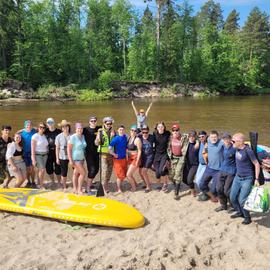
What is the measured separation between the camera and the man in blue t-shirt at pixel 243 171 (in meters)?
6.18

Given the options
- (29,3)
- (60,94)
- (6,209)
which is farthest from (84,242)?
(29,3)

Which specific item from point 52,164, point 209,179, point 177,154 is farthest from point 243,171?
point 52,164

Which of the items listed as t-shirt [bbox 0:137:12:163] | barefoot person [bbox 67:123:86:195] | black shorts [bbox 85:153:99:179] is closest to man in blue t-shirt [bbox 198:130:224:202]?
black shorts [bbox 85:153:99:179]

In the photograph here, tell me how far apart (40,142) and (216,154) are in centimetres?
415

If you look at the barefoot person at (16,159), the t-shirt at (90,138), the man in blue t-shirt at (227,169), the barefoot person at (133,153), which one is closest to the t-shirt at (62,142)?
the t-shirt at (90,138)

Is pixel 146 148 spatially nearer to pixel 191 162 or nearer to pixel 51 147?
pixel 191 162

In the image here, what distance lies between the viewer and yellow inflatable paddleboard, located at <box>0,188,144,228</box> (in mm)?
6340

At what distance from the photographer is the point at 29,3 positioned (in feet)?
159

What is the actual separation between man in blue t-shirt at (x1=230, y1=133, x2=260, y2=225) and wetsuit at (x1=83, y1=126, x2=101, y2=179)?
11.5 feet

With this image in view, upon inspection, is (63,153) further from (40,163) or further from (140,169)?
(140,169)

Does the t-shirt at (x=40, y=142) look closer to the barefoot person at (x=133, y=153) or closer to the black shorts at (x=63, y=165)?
the black shorts at (x=63, y=165)

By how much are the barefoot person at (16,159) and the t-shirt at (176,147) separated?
365cm

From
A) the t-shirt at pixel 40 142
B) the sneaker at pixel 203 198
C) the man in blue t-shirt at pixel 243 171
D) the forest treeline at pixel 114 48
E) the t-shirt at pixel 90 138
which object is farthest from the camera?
the forest treeline at pixel 114 48

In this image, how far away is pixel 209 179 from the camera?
24.3 feet
